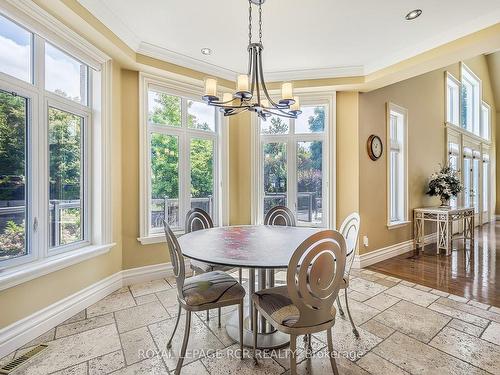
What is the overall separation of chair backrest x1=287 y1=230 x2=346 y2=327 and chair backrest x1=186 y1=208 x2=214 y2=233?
164 centimetres

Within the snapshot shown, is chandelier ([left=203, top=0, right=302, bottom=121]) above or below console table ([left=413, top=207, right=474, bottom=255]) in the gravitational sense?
above

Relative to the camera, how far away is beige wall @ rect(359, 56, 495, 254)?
402 cm

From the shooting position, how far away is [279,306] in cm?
166

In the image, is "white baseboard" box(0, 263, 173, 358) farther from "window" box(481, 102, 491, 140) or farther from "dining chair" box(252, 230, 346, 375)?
"window" box(481, 102, 491, 140)

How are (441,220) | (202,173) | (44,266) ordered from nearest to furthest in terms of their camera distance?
(44,266) < (202,173) < (441,220)

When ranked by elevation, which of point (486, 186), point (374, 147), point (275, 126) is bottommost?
point (486, 186)

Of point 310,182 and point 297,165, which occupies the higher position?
point 297,165

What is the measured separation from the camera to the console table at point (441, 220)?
456 cm

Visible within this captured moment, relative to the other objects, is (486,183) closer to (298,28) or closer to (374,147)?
(374,147)

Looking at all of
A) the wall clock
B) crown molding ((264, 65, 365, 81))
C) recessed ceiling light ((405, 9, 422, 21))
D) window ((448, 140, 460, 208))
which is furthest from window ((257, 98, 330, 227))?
window ((448, 140, 460, 208))

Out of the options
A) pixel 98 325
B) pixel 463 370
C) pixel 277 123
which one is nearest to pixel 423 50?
pixel 277 123

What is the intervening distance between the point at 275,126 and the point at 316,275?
3026 mm

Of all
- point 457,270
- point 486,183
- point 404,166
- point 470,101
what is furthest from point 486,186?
point 457,270

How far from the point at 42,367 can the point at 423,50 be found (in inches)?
179
